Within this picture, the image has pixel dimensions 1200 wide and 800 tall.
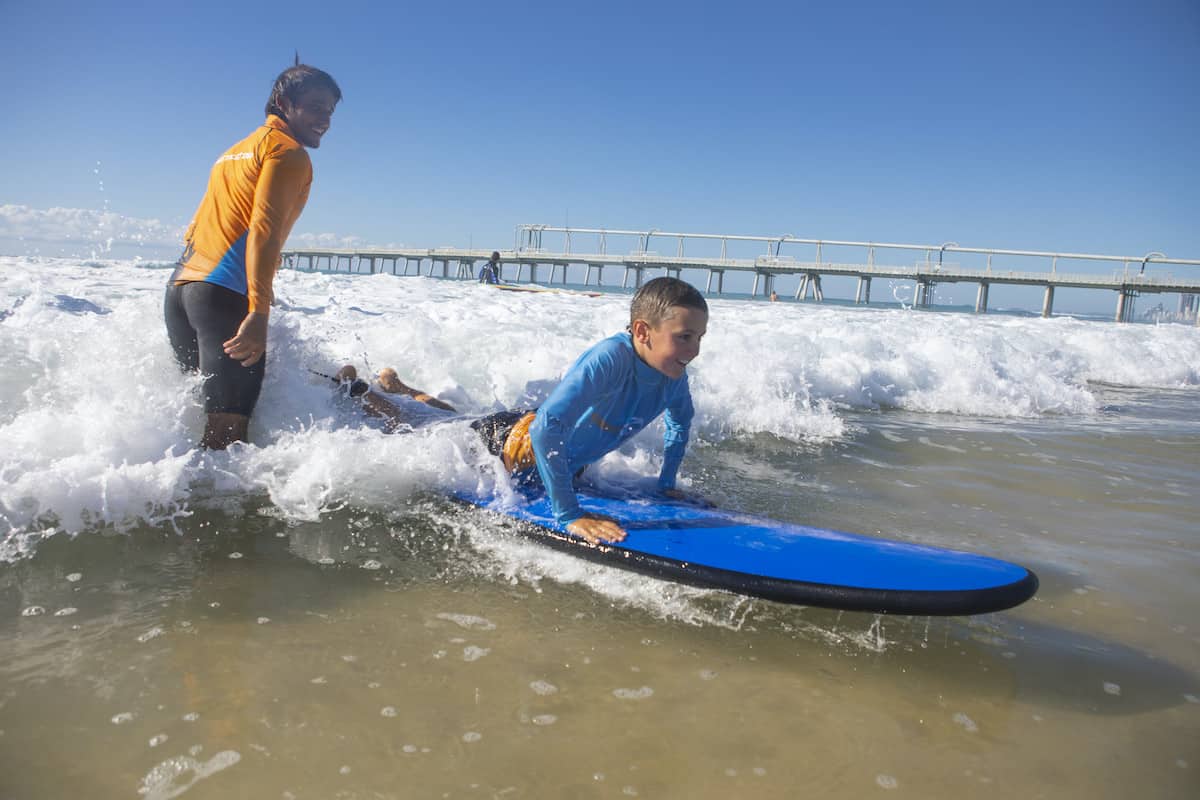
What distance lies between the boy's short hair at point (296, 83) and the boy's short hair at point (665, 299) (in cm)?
162

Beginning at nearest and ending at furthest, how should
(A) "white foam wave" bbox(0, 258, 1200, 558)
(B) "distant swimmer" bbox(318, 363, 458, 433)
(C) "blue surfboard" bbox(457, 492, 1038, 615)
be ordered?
(C) "blue surfboard" bbox(457, 492, 1038, 615)
(A) "white foam wave" bbox(0, 258, 1200, 558)
(B) "distant swimmer" bbox(318, 363, 458, 433)

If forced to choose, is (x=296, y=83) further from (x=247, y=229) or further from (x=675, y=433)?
(x=675, y=433)

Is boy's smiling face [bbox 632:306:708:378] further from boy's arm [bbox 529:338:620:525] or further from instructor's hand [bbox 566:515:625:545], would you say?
instructor's hand [bbox 566:515:625:545]

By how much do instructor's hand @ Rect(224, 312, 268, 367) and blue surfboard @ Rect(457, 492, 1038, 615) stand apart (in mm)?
1266

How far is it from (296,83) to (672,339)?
1.90m

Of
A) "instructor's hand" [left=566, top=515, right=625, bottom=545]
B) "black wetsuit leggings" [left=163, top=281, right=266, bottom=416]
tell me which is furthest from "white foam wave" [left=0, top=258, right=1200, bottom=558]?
"instructor's hand" [left=566, top=515, right=625, bottom=545]

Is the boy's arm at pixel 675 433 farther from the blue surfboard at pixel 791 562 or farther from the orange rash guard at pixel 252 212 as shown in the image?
the orange rash guard at pixel 252 212

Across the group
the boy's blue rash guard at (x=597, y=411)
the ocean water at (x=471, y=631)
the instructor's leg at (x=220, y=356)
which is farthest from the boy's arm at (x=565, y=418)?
the instructor's leg at (x=220, y=356)

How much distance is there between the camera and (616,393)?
2.92 m

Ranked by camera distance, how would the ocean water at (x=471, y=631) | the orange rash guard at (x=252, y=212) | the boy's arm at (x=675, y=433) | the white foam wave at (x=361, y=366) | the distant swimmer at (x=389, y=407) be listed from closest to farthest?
the ocean water at (x=471, y=631) → the orange rash guard at (x=252, y=212) → the white foam wave at (x=361, y=366) → the boy's arm at (x=675, y=433) → the distant swimmer at (x=389, y=407)

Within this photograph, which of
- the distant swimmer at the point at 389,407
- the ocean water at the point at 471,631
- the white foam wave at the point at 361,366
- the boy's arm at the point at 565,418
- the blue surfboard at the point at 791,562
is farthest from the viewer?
the distant swimmer at the point at 389,407

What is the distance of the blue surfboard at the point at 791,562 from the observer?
218cm

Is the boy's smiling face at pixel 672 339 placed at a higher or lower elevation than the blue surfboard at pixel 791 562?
higher

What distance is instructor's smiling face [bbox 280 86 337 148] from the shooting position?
288 cm
